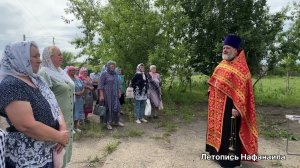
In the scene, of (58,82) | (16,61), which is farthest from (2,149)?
(58,82)

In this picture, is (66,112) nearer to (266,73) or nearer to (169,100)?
(169,100)

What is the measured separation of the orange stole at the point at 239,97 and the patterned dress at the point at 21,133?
346 centimetres

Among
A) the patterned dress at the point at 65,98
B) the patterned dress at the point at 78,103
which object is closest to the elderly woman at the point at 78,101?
the patterned dress at the point at 78,103

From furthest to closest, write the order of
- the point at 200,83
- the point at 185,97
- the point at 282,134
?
the point at 200,83, the point at 185,97, the point at 282,134

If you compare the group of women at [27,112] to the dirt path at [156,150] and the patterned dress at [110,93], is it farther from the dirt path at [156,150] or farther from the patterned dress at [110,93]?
the patterned dress at [110,93]

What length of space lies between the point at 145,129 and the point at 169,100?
15.8 feet

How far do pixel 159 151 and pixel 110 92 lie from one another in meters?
2.43

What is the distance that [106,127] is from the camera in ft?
28.7

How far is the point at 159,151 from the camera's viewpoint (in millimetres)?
6602

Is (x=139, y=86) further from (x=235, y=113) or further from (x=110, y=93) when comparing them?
(x=235, y=113)

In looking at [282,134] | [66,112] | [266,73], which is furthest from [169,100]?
[66,112]

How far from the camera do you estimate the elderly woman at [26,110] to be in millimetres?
2492

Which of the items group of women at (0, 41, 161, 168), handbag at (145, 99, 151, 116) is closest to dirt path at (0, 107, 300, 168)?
handbag at (145, 99, 151, 116)

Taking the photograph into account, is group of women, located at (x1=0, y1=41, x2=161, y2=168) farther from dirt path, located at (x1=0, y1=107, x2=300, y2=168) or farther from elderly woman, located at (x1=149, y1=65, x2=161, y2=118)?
elderly woman, located at (x1=149, y1=65, x2=161, y2=118)
